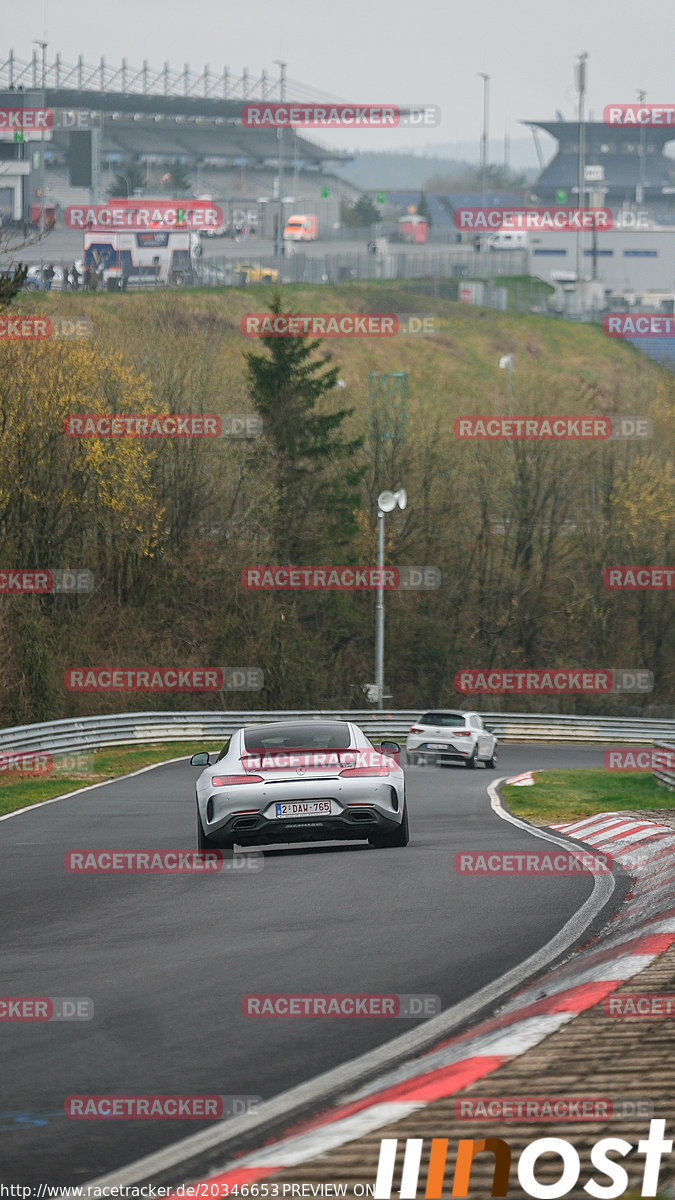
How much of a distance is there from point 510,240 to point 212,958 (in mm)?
129457

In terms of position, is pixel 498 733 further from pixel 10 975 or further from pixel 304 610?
pixel 10 975

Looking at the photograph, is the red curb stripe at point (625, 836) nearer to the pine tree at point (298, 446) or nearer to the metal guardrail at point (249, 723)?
the metal guardrail at point (249, 723)

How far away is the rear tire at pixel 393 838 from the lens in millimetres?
14969

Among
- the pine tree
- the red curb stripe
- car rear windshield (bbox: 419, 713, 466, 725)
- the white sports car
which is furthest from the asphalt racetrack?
the pine tree

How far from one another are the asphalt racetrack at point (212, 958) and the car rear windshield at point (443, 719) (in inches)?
691

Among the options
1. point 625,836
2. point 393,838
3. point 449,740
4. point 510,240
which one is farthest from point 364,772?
point 510,240

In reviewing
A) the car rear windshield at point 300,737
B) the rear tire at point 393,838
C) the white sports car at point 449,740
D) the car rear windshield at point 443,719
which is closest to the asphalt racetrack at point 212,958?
the rear tire at point 393,838

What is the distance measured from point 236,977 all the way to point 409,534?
4959cm

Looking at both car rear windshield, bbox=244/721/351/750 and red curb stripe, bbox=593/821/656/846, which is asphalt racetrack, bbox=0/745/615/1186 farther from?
car rear windshield, bbox=244/721/351/750

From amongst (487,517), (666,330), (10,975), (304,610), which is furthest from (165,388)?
(666,330)

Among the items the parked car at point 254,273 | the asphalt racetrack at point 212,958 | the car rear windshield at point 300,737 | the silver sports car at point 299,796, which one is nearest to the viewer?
the asphalt racetrack at point 212,958

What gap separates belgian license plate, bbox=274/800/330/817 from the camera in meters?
14.1

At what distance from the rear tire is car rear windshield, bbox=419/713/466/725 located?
1956 cm

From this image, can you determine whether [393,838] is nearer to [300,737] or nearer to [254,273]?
[300,737]
